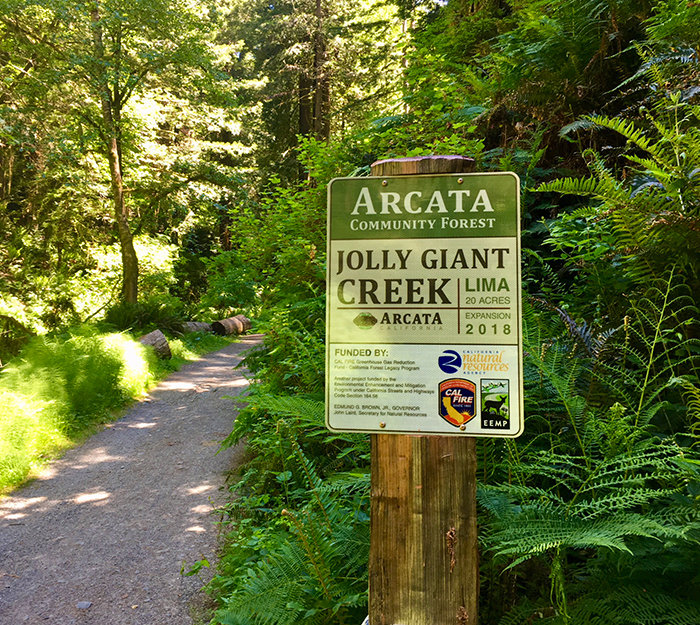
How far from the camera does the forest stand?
1943 mm

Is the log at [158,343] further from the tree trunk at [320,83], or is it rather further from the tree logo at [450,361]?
the tree logo at [450,361]

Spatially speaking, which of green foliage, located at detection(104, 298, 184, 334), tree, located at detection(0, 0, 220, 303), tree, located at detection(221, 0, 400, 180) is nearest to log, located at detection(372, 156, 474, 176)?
green foliage, located at detection(104, 298, 184, 334)

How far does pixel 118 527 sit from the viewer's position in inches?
178

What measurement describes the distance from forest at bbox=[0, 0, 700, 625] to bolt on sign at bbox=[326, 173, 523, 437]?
45 cm

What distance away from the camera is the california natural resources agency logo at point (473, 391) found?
159 centimetres

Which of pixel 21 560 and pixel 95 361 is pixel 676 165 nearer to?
pixel 21 560

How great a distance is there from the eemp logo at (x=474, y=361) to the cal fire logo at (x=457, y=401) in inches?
1.6

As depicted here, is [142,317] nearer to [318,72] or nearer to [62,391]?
[62,391]

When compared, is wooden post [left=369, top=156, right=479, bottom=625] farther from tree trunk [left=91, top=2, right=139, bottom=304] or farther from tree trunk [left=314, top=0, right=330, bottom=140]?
tree trunk [left=314, top=0, right=330, bottom=140]

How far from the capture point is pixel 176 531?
4.36 meters

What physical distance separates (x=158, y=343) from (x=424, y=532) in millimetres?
10321

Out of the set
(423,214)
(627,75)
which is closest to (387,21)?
(627,75)

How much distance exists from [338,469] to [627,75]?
4.15 metres

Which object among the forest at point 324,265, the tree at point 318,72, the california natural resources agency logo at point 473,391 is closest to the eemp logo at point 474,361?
the california natural resources agency logo at point 473,391
